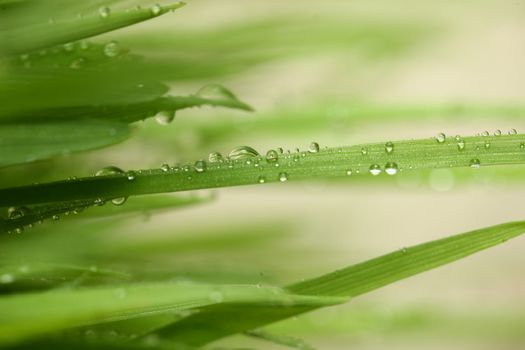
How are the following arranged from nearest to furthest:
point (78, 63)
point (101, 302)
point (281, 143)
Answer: point (101, 302), point (78, 63), point (281, 143)

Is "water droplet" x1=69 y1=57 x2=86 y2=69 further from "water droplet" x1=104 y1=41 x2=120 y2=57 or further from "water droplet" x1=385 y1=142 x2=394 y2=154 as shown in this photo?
"water droplet" x1=385 y1=142 x2=394 y2=154

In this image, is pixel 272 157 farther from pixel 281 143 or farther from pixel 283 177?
pixel 281 143

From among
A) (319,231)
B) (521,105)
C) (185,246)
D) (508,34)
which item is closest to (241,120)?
(185,246)

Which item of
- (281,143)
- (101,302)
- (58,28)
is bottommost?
(101,302)

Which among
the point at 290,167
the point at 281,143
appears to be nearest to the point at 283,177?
the point at 290,167

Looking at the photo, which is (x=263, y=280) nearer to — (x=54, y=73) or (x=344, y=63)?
(x=54, y=73)

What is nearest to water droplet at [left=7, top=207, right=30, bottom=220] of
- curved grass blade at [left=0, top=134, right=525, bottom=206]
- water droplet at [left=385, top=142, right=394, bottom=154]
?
curved grass blade at [left=0, top=134, right=525, bottom=206]

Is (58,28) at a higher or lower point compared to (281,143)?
lower
